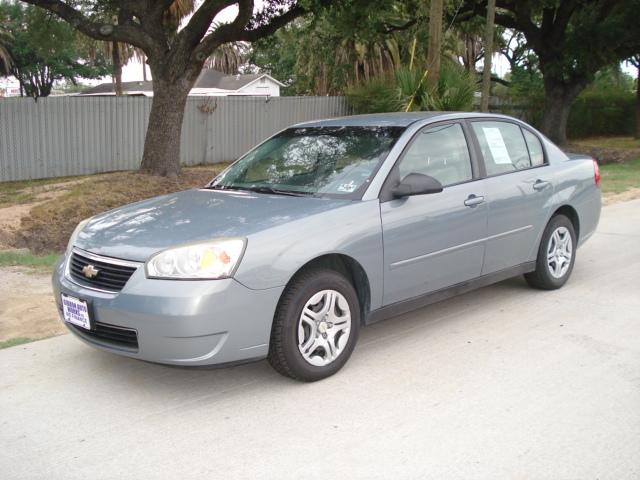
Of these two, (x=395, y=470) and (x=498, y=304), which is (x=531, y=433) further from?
(x=498, y=304)

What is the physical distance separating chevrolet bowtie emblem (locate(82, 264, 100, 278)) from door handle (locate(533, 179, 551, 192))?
3.64m

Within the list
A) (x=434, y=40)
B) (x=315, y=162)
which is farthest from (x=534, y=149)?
(x=434, y=40)

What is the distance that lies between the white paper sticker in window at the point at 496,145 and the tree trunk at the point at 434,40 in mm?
7439

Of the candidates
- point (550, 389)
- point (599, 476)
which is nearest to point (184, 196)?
point (550, 389)

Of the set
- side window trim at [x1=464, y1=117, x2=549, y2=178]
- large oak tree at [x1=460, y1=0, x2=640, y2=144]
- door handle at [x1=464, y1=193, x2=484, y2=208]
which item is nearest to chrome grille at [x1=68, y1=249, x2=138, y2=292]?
door handle at [x1=464, y1=193, x2=484, y2=208]

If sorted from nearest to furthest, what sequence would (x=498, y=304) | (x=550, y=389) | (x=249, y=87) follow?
1. (x=550, y=389)
2. (x=498, y=304)
3. (x=249, y=87)

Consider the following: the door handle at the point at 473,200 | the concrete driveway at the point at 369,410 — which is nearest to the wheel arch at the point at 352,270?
the concrete driveway at the point at 369,410

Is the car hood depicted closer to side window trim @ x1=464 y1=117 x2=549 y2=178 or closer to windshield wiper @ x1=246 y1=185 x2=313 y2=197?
windshield wiper @ x1=246 y1=185 x2=313 y2=197

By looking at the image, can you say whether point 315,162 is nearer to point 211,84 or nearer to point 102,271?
point 102,271

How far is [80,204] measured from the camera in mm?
10672

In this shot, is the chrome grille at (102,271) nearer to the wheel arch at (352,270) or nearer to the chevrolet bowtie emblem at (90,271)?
the chevrolet bowtie emblem at (90,271)

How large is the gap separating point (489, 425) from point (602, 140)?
1170 inches

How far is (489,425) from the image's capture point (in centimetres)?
389

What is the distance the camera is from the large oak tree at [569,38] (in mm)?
20547
